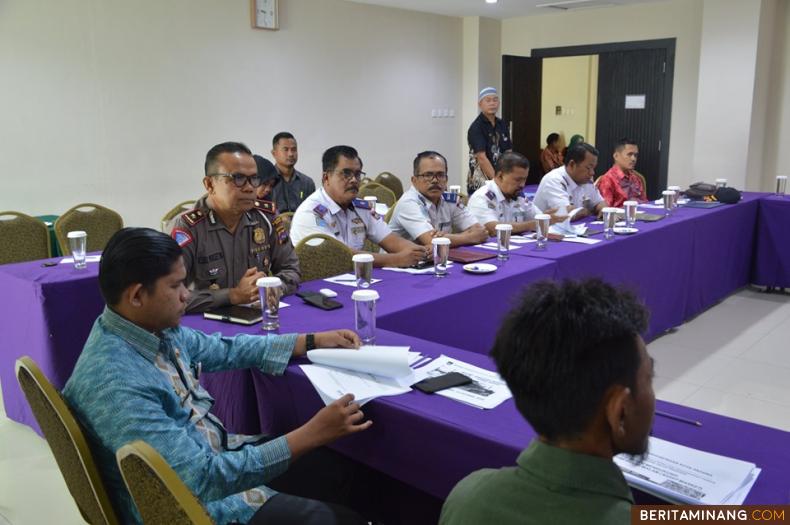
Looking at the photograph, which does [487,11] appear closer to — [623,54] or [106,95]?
[623,54]

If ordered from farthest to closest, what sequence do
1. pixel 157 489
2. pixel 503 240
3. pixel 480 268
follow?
1. pixel 503 240
2. pixel 480 268
3. pixel 157 489

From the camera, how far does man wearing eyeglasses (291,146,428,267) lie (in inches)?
134

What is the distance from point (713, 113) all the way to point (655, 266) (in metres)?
3.87

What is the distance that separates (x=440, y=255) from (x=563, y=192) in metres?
2.05

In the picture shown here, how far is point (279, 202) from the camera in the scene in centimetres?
536

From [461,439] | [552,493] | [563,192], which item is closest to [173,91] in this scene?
[563,192]

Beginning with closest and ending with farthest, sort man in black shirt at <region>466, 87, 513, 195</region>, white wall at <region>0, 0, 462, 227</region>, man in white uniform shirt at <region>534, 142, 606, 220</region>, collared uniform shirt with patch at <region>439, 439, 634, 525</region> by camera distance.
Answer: collared uniform shirt with patch at <region>439, 439, 634, 525</region>
man in white uniform shirt at <region>534, 142, 606, 220</region>
white wall at <region>0, 0, 462, 227</region>
man in black shirt at <region>466, 87, 513, 195</region>

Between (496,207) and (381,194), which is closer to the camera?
(496,207)

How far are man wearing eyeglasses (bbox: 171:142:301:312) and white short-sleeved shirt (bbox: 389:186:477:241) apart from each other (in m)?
1.15

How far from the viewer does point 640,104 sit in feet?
27.1

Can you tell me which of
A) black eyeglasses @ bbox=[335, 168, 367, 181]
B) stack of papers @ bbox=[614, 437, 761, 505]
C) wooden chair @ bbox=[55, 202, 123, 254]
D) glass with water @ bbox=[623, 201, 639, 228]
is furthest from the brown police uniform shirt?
glass with water @ bbox=[623, 201, 639, 228]

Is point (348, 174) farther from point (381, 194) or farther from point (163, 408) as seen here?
point (381, 194)

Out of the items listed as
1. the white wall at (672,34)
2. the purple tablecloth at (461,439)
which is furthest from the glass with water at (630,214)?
the white wall at (672,34)

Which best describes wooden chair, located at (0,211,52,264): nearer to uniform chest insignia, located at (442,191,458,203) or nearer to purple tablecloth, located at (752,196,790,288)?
uniform chest insignia, located at (442,191,458,203)
